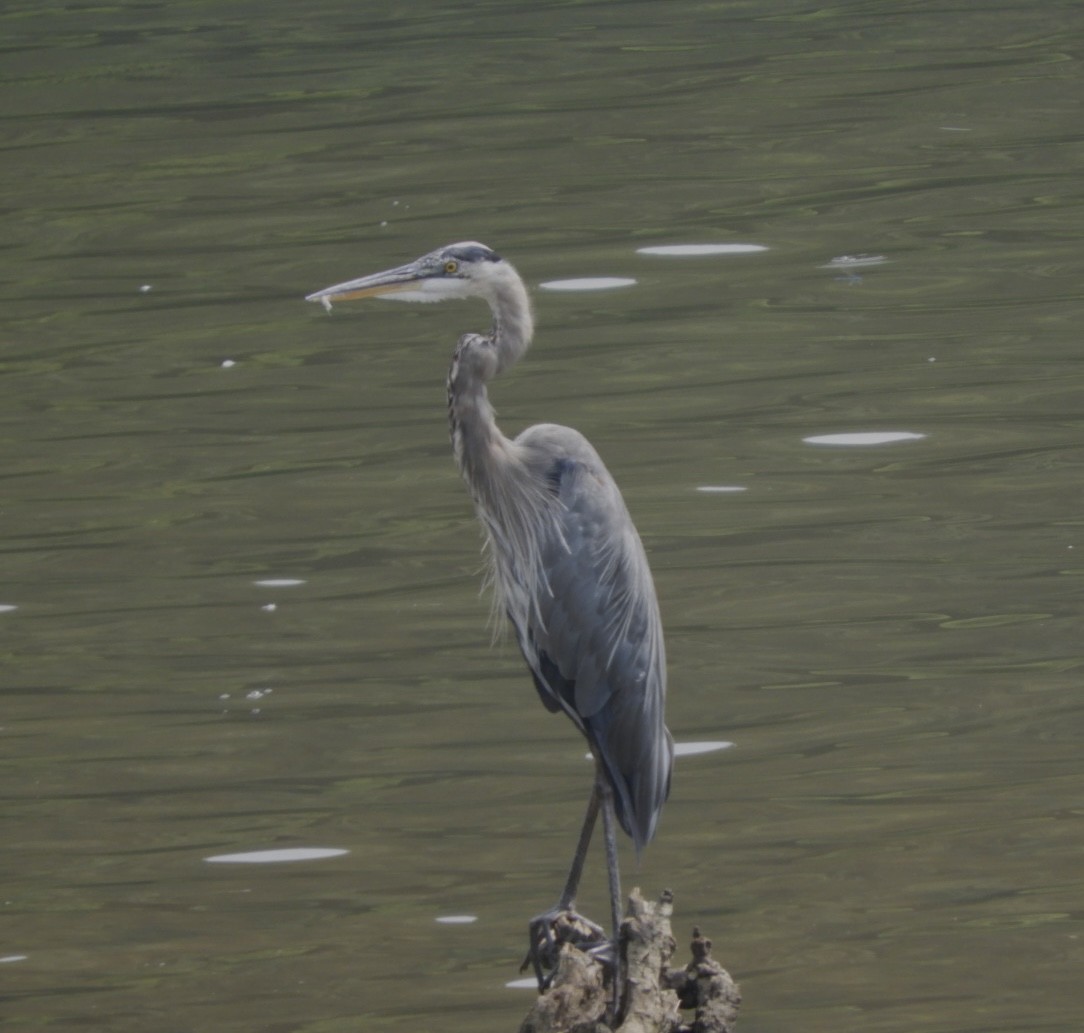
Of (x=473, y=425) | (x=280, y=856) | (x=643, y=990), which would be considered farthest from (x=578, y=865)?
(x=280, y=856)

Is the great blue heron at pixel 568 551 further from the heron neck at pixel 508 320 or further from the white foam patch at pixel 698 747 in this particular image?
the white foam patch at pixel 698 747

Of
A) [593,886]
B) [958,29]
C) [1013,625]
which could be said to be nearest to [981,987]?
[593,886]

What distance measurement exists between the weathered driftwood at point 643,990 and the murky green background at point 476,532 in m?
1.19

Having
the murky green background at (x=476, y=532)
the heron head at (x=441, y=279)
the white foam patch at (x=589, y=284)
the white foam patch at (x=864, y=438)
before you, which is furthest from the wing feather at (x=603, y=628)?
the white foam patch at (x=589, y=284)

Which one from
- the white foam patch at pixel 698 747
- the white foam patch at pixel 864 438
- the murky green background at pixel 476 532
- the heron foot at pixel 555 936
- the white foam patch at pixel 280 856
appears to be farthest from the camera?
the white foam patch at pixel 864 438

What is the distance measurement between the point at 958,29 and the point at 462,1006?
30.7ft

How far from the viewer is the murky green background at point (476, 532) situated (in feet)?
19.2

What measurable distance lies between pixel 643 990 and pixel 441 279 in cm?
171

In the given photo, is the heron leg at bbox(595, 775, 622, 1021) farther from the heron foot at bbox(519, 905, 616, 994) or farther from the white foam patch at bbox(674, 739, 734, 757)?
the white foam patch at bbox(674, 739, 734, 757)

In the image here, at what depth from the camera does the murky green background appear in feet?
19.2

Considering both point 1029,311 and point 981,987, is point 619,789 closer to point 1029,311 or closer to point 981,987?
point 981,987

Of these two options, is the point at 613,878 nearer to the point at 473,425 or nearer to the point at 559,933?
the point at 559,933

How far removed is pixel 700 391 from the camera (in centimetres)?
904

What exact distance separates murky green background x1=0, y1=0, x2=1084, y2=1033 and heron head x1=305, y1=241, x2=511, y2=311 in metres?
1.69
